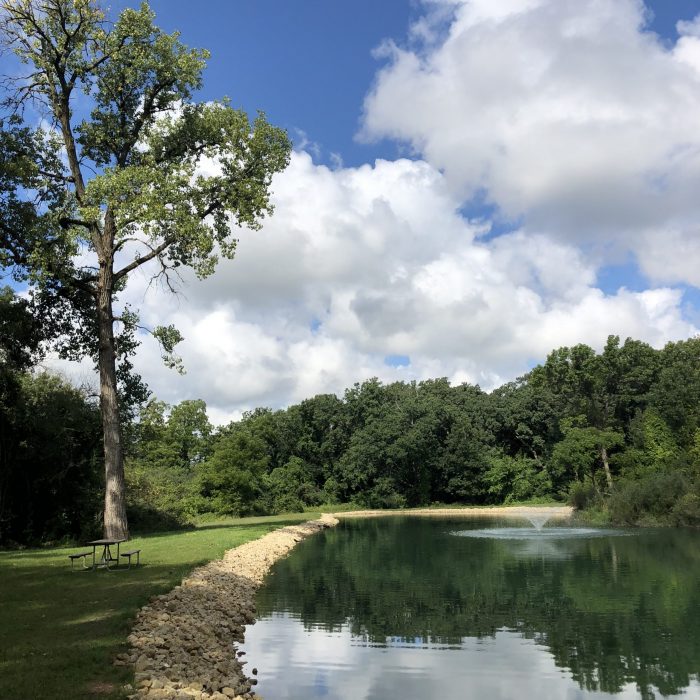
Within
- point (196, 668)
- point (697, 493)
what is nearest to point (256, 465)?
point (697, 493)

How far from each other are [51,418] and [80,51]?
13.9m

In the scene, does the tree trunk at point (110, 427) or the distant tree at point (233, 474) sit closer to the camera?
the tree trunk at point (110, 427)

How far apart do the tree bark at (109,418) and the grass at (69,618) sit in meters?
2.59

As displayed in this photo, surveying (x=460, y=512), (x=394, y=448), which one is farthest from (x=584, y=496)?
(x=394, y=448)

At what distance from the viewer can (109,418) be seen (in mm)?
21828

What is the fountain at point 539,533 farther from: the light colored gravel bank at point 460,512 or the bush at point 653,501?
the light colored gravel bank at point 460,512

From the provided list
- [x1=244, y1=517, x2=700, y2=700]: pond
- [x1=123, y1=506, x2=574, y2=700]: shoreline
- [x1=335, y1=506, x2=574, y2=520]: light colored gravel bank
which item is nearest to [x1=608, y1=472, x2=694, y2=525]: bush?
[x1=244, y1=517, x2=700, y2=700]: pond

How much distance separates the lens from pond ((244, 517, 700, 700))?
884 cm

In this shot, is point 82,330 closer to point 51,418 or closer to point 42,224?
point 51,418

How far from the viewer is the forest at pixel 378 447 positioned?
25.1 metres

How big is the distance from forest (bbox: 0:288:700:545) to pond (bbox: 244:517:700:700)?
1126 centimetres

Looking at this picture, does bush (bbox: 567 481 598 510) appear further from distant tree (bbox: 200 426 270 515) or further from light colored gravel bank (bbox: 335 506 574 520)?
distant tree (bbox: 200 426 270 515)

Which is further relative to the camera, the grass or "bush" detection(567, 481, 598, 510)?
"bush" detection(567, 481, 598, 510)


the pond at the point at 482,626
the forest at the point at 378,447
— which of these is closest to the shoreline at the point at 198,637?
the pond at the point at 482,626
